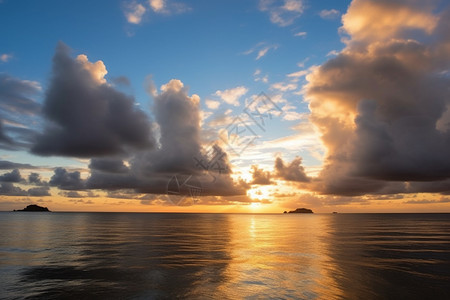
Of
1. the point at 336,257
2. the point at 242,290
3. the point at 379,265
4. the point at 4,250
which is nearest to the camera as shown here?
the point at 242,290

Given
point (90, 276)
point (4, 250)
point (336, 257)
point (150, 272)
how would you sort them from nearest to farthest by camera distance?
point (90, 276)
point (150, 272)
point (336, 257)
point (4, 250)

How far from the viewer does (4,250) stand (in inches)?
1609

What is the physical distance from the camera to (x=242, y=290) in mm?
22156

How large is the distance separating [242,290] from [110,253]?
2439cm

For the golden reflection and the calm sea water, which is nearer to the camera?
the calm sea water

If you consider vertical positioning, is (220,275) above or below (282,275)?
above

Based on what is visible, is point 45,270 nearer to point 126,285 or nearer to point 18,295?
point 18,295

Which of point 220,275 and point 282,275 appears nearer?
point 220,275

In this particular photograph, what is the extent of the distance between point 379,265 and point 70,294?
30518 millimetres

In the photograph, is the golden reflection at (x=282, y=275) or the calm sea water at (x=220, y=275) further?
the golden reflection at (x=282, y=275)

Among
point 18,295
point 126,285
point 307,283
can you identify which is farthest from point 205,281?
point 18,295

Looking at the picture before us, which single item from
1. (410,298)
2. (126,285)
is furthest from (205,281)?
(410,298)

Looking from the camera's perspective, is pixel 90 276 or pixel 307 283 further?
pixel 90 276

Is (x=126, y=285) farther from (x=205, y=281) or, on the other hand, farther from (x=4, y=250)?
(x=4, y=250)
